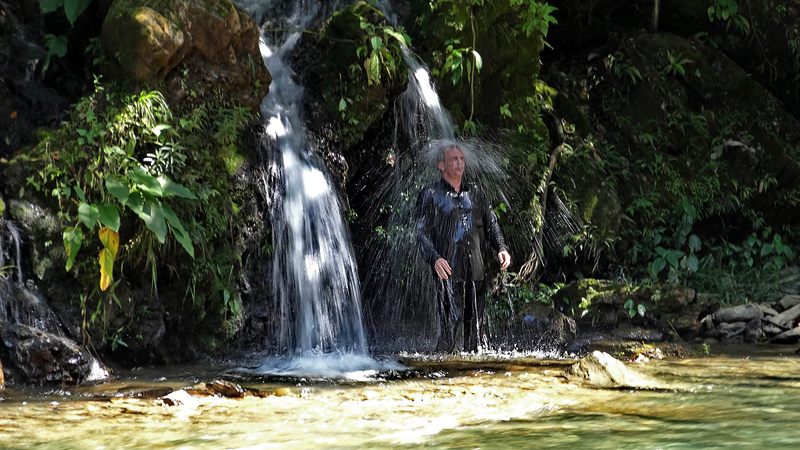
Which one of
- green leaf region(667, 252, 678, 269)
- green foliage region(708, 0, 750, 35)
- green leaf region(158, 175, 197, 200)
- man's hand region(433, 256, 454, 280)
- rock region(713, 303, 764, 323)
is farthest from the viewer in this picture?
green foliage region(708, 0, 750, 35)

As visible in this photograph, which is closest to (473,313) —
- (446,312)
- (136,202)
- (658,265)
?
(446,312)

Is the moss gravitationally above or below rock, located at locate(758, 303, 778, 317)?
above

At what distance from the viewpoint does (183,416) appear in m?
3.73

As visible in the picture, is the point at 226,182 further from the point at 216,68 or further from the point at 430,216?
the point at 430,216

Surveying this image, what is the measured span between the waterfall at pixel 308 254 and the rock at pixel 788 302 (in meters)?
4.89

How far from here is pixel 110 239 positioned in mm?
5367

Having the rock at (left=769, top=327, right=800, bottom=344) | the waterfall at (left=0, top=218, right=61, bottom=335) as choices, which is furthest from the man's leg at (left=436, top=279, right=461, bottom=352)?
the waterfall at (left=0, top=218, right=61, bottom=335)

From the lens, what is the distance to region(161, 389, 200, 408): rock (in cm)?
402

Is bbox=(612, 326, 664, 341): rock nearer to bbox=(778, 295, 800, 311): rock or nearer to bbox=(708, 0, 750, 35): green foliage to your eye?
bbox=(778, 295, 800, 311): rock

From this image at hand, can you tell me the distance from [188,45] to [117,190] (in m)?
1.83

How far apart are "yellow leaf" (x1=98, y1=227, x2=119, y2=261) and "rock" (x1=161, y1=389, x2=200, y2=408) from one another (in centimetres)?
159

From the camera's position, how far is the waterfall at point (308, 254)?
6664 millimetres

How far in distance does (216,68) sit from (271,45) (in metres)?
1.60

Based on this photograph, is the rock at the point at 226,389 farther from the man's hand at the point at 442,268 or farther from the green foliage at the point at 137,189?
the man's hand at the point at 442,268
